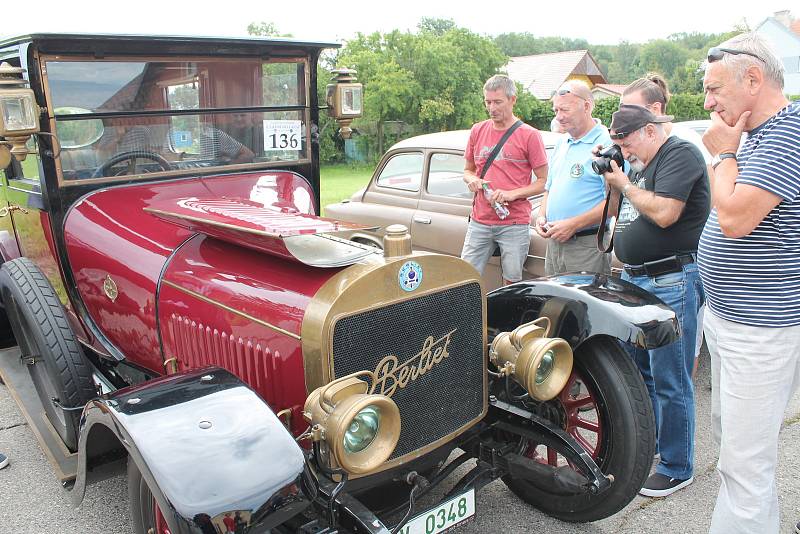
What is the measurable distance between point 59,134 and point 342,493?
80.2 inches

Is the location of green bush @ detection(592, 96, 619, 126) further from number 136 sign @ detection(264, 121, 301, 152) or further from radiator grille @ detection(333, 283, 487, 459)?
radiator grille @ detection(333, 283, 487, 459)

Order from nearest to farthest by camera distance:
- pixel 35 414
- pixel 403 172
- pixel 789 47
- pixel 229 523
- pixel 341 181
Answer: pixel 229 523 < pixel 35 414 < pixel 403 172 < pixel 341 181 < pixel 789 47

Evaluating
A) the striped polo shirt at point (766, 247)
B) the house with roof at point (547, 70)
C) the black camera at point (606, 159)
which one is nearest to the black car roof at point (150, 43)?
the black camera at point (606, 159)

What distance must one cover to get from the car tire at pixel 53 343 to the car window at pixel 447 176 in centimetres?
313

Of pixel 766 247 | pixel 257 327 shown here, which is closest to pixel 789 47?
pixel 766 247

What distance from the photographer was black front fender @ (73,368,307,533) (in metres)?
1.55

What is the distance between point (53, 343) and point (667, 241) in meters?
2.64

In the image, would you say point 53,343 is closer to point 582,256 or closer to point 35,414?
point 35,414

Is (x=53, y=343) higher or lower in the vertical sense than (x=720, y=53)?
lower

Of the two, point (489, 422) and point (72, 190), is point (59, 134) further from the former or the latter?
point (489, 422)

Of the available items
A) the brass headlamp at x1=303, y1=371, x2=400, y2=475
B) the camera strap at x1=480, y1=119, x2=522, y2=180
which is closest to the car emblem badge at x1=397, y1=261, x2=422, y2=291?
the brass headlamp at x1=303, y1=371, x2=400, y2=475

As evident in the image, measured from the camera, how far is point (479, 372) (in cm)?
239

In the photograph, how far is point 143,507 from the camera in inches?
76.4

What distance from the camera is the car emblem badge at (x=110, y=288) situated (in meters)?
2.80
